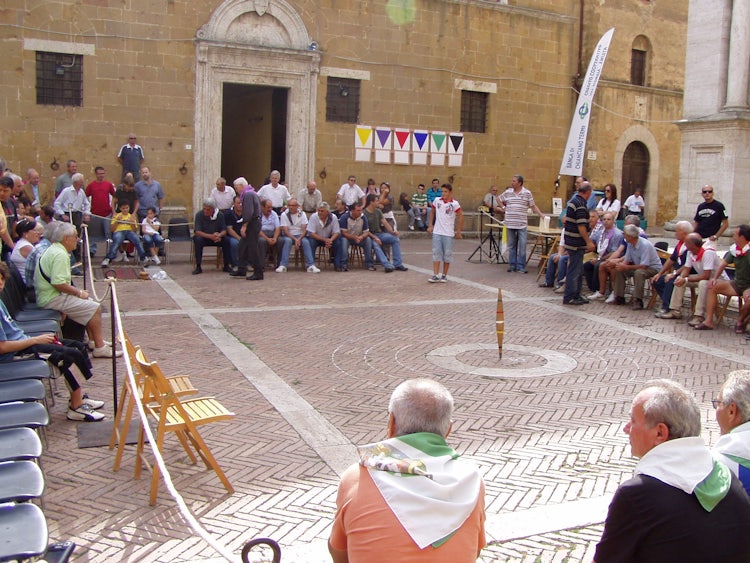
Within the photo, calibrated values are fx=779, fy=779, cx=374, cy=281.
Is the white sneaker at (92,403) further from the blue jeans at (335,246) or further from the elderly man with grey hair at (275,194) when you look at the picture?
the elderly man with grey hair at (275,194)

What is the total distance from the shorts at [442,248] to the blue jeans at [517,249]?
6.89ft

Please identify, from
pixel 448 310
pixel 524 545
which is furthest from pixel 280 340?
pixel 524 545

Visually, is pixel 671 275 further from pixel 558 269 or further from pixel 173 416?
pixel 173 416

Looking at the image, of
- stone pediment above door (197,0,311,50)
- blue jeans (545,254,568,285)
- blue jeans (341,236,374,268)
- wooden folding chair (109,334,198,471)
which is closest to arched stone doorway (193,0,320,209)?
stone pediment above door (197,0,311,50)

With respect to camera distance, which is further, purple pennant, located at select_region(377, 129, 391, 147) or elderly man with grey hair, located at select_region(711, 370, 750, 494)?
purple pennant, located at select_region(377, 129, 391, 147)

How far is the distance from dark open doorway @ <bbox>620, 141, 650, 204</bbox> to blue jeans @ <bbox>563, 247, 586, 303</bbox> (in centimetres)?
1486

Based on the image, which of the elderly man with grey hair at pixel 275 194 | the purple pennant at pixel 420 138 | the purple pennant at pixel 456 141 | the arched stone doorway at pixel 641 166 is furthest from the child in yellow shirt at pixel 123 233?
the arched stone doorway at pixel 641 166

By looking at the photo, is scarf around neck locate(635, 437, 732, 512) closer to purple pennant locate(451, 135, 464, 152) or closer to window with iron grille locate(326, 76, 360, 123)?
window with iron grille locate(326, 76, 360, 123)

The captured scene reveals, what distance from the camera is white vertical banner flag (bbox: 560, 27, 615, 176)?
66.9 ft

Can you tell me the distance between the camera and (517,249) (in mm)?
15695

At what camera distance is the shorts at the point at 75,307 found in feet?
25.4

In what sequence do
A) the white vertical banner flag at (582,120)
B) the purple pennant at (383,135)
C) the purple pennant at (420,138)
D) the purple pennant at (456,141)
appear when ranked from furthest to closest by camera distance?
1. the purple pennant at (456,141)
2. the purple pennant at (420,138)
3. the purple pennant at (383,135)
4. the white vertical banner flag at (582,120)

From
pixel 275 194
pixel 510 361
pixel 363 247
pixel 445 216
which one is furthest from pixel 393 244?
pixel 510 361

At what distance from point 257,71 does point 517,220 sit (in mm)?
8106
